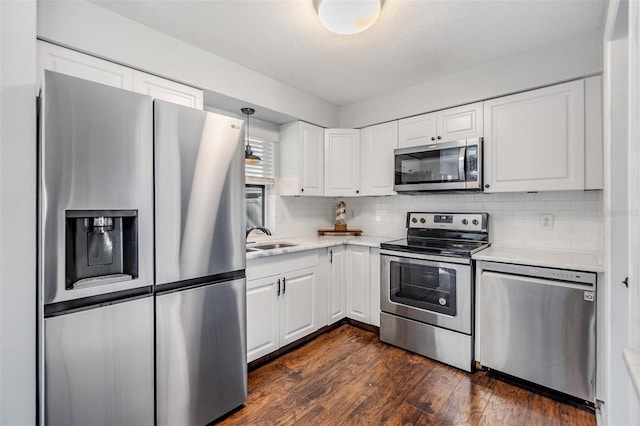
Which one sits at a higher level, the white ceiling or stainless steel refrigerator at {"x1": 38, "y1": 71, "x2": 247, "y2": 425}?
the white ceiling

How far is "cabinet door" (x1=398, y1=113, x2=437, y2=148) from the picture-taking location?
2.69 meters

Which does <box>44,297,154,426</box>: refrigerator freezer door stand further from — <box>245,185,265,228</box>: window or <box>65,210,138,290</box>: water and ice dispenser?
<box>245,185,265,228</box>: window

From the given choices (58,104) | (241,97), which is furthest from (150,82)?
(58,104)

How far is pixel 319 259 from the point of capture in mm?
2754

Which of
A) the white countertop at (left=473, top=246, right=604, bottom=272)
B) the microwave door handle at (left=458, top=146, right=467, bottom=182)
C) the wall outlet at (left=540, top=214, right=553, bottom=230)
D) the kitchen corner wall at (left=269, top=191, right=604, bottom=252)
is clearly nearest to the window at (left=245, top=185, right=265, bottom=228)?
the kitchen corner wall at (left=269, top=191, right=604, bottom=252)

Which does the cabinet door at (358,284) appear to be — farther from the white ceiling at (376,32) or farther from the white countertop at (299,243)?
the white ceiling at (376,32)

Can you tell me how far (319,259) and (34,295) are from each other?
192cm

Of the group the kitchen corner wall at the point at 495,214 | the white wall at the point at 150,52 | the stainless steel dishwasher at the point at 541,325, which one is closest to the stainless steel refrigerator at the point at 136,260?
the white wall at the point at 150,52

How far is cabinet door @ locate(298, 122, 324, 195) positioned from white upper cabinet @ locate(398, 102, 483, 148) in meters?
0.83

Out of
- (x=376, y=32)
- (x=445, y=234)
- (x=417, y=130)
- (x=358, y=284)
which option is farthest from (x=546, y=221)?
(x=376, y=32)

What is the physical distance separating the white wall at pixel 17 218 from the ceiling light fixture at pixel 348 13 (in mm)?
1370

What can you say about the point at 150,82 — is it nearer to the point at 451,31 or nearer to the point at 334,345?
the point at 451,31

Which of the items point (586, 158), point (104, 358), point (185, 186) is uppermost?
point (586, 158)

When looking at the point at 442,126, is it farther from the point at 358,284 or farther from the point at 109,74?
the point at 109,74
